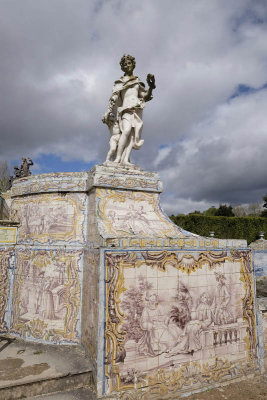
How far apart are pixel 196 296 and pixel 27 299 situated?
3.89 metres

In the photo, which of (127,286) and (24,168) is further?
(24,168)

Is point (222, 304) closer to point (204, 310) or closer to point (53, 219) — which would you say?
point (204, 310)

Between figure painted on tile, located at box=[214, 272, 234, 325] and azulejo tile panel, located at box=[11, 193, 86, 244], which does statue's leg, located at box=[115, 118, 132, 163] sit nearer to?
azulejo tile panel, located at box=[11, 193, 86, 244]

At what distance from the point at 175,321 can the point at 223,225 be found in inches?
733

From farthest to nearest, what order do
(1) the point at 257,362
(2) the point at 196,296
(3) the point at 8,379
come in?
1. (1) the point at 257,362
2. (2) the point at 196,296
3. (3) the point at 8,379

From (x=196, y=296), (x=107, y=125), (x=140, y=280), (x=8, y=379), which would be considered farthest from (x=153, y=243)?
(x=107, y=125)

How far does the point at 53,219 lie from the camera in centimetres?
636

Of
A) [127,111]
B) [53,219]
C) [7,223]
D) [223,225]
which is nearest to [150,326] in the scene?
[53,219]

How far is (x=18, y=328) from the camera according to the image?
6125mm

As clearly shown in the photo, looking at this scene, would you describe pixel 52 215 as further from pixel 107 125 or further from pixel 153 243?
pixel 107 125

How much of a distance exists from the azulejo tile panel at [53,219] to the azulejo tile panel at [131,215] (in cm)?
70

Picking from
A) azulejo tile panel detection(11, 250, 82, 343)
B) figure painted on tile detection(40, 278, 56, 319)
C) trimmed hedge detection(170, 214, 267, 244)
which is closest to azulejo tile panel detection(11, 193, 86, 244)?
azulejo tile panel detection(11, 250, 82, 343)

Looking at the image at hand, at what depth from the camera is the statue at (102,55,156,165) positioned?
734 centimetres

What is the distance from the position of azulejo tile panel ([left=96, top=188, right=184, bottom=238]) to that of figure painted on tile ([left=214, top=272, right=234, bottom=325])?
1.34m
